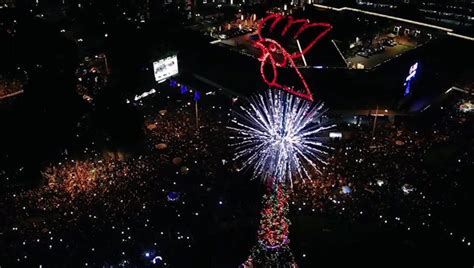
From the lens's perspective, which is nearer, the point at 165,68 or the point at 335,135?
the point at 335,135

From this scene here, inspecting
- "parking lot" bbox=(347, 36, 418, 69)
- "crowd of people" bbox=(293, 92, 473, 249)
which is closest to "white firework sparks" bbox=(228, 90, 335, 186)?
"crowd of people" bbox=(293, 92, 473, 249)

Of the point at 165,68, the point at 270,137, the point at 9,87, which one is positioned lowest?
the point at 9,87

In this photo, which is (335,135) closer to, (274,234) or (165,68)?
(165,68)

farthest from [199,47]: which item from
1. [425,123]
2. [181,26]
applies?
[425,123]

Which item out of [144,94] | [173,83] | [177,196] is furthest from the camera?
[173,83]

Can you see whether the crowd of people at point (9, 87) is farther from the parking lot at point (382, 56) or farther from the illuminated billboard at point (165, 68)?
the parking lot at point (382, 56)

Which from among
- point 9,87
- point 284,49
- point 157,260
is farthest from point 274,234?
point 9,87

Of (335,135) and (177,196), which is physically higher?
(335,135)
